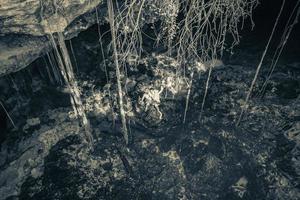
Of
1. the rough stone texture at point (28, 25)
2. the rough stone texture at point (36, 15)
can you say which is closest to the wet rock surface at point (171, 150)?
the rough stone texture at point (28, 25)

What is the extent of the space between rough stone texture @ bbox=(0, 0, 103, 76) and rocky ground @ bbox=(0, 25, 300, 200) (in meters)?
0.82

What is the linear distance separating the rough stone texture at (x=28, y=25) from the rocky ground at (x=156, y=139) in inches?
32.1

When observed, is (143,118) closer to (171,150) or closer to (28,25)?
(171,150)

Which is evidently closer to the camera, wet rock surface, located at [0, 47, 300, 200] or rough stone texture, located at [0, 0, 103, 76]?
rough stone texture, located at [0, 0, 103, 76]

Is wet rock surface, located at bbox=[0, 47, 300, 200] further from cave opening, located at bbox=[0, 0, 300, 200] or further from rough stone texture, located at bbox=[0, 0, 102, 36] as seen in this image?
rough stone texture, located at bbox=[0, 0, 102, 36]

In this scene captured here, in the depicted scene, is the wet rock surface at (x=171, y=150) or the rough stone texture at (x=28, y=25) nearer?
the rough stone texture at (x=28, y=25)

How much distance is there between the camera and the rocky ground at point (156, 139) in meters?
4.20

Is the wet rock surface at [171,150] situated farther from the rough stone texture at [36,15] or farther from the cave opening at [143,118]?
the rough stone texture at [36,15]

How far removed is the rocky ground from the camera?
4.20 meters

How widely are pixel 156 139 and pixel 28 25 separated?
258cm

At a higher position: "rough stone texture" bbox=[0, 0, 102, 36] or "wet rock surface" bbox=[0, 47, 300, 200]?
"rough stone texture" bbox=[0, 0, 102, 36]

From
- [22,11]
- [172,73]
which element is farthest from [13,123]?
[172,73]

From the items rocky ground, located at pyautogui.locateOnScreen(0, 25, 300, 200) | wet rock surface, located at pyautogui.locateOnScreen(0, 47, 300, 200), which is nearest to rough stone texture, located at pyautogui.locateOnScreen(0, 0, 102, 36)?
rocky ground, located at pyautogui.locateOnScreen(0, 25, 300, 200)

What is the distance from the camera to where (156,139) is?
15.7 ft
